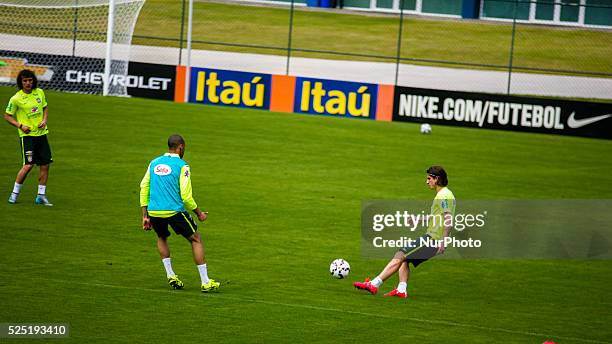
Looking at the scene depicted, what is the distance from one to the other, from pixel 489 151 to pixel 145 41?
25090 millimetres

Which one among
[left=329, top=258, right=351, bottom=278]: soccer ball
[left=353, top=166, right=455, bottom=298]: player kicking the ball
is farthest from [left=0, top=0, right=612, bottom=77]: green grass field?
[left=353, top=166, right=455, bottom=298]: player kicking the ball

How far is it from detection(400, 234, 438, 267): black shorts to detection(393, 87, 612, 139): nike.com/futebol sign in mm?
19949

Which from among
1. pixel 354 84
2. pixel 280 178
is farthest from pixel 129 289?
pixel 354 84

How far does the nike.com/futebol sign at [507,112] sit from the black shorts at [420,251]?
19949 millimetres

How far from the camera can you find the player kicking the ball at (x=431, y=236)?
531 inches

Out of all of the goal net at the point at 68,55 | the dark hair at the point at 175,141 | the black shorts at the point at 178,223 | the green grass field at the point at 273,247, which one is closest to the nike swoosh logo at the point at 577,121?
the green grass field at the point at 273,247

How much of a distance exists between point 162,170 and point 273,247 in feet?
14.1

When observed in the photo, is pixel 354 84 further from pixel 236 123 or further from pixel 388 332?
pixel 388 332

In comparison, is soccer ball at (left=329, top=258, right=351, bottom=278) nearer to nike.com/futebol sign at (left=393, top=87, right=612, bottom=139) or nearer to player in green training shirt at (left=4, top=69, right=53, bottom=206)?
player in green training shirt at (left=4, top=69, right=53, bottom=206)

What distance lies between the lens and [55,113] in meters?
29.7

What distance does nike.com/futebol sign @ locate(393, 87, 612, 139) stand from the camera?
32969 mm

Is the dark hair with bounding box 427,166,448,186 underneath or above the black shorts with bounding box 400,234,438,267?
above

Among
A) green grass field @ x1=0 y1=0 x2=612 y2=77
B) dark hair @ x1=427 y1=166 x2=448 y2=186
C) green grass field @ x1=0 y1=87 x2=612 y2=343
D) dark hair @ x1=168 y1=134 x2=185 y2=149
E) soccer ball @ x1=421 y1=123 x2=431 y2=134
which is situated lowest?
green grass field @ x1=0 y1=87 x2=612 y2=343

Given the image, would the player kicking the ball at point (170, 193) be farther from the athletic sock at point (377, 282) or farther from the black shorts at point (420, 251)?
the black shorts at point (420, 251)
